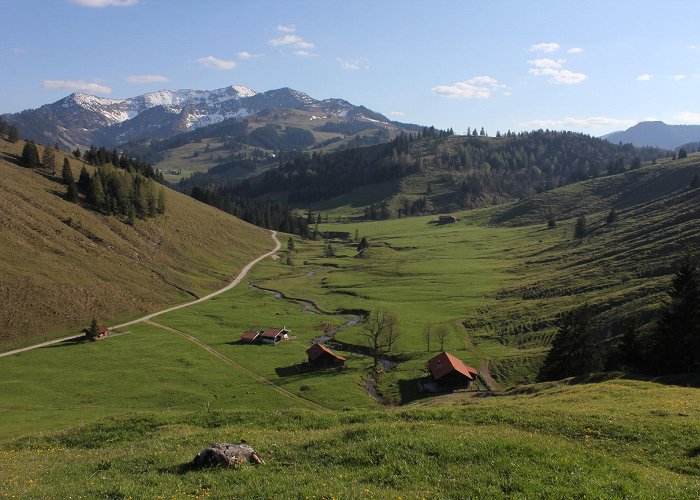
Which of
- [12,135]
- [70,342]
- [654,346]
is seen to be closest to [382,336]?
[654,346]

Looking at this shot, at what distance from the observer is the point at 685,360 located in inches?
2156

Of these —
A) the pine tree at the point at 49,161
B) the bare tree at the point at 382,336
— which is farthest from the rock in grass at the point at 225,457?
the pine tree at the point at 49,161

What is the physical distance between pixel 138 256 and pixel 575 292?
111014 millimetres

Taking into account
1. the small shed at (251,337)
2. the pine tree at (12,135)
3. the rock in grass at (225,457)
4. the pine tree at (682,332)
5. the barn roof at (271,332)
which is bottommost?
the small shed at (251,337)

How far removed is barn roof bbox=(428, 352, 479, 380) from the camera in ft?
253

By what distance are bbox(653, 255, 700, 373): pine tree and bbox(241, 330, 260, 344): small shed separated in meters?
68.7

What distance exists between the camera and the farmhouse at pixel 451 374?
76750 millimetres

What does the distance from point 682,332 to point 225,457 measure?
52928mm

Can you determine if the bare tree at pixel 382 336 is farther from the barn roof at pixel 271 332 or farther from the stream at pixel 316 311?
the barn roof at pixel 271 332

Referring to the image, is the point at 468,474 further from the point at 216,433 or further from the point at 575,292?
the point at 575,292

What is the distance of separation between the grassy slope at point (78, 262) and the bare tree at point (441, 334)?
216 ft

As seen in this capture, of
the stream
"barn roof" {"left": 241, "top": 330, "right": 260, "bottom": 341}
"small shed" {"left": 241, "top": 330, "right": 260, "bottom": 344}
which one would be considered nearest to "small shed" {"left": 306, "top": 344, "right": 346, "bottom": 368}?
the stream

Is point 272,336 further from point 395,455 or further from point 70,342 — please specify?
point 395,455

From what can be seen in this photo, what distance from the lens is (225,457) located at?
2256cm
